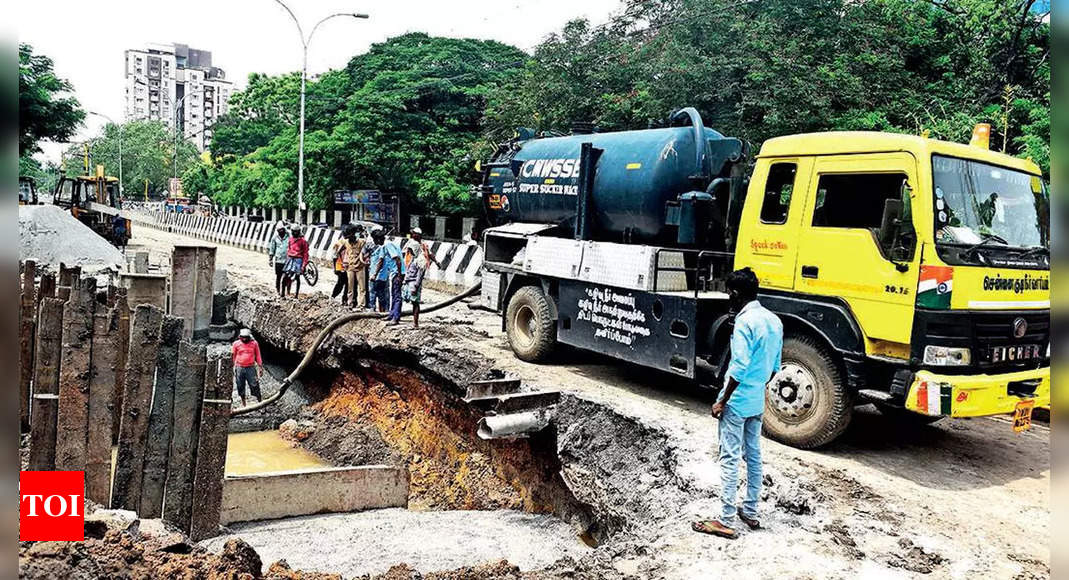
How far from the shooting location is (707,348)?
25.1 feet

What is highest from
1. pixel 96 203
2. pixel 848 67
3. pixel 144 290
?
pixel 848 67

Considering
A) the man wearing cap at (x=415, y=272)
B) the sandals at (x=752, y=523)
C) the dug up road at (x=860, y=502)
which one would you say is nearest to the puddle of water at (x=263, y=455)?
the man wearing cap at (x=415, y=272)

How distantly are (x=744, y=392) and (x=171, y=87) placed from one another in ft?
473

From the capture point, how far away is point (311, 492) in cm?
836

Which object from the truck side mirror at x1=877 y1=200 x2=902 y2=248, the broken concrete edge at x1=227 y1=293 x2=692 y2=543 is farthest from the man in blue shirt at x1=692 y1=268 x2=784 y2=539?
the truck side mirror at x1=877 y1=200 x2=902 y2=248

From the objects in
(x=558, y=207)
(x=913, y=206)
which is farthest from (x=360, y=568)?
(x=913, y=206)

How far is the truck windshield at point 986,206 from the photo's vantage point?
19.8ft

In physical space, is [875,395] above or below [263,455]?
above

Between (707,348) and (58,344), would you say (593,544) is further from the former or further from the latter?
(58,344)

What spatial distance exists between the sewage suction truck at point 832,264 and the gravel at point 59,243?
11.4 meters

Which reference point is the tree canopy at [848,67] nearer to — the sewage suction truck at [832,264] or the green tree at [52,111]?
the sewage suction truck at [832,264]

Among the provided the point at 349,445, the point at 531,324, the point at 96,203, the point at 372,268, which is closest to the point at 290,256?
the point at 372,268

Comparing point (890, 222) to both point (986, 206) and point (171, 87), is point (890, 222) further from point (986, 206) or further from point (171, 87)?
point (171, 87)

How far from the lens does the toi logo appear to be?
3.37m
